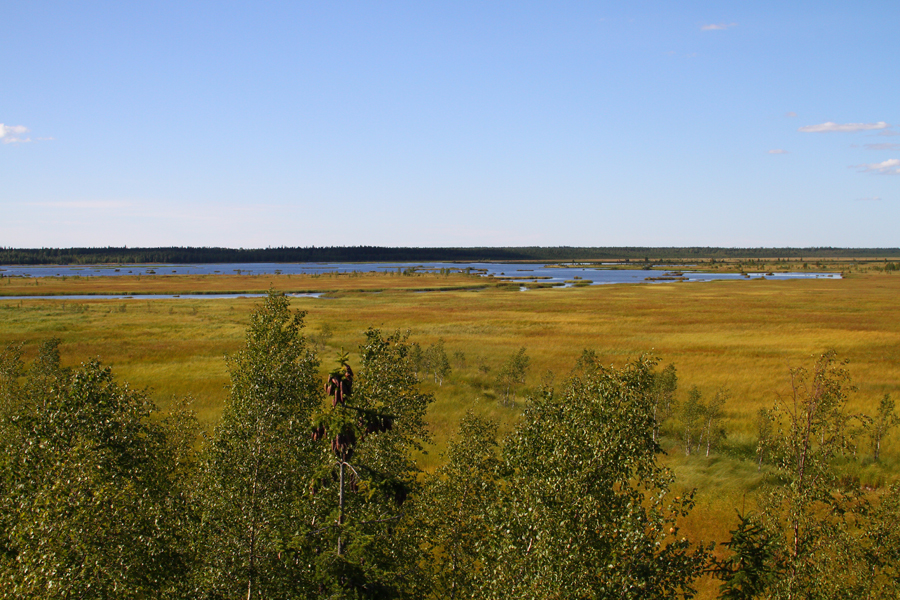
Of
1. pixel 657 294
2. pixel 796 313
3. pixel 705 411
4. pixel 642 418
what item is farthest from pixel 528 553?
pixel 657 294

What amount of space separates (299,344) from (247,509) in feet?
20.2

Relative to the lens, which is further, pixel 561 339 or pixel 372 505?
pixel 561 339

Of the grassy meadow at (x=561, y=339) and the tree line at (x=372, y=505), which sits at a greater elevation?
the tree line at (x=372, y=505)

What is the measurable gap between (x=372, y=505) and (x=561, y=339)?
63609mm

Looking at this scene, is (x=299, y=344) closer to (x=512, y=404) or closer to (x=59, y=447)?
(x=59, y=447)

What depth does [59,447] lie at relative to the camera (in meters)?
13.7

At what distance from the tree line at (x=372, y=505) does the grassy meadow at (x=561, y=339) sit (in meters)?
8.52

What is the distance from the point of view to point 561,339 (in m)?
75.1

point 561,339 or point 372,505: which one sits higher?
point 372,505

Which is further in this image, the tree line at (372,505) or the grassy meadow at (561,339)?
the grassy meadow at (561,339)

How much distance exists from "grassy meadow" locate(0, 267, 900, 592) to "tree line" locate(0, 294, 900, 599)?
852cm

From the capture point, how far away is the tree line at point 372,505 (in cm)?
1231

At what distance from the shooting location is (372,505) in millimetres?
13609

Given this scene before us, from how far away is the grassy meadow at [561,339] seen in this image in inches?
1526
